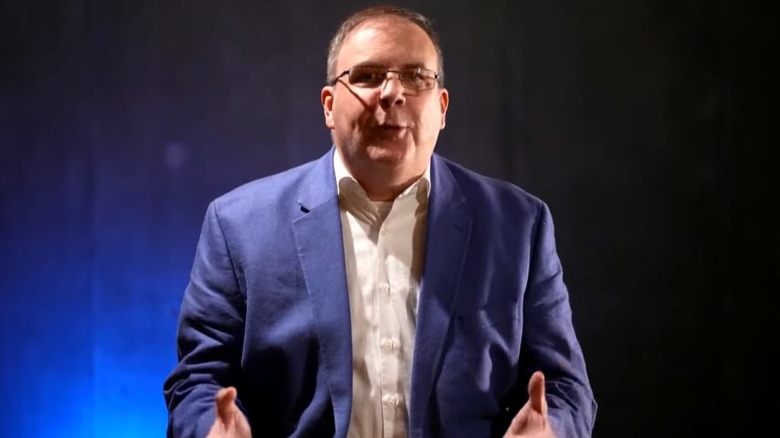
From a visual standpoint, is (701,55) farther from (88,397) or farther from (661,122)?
(88,397)

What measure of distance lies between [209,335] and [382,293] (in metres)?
0.40

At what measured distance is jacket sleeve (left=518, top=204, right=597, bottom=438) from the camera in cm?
166

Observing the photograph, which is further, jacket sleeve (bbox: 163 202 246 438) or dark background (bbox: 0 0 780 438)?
dark background (bbox: 0 0 780 438)

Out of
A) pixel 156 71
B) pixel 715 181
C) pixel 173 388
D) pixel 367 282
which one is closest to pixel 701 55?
pixel 715 181

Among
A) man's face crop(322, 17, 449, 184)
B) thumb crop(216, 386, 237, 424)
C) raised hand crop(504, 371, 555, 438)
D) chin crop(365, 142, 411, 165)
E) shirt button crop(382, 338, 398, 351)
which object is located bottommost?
raised hand crop(504, 371, 555, 438)

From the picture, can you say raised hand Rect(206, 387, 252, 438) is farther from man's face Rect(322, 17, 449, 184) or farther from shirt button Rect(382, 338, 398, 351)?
man's face Rect(322, 17, 449, 184)

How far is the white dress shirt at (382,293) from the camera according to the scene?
160cm

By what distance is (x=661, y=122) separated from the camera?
2.40m

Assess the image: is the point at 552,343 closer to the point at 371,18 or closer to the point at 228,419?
the point at 228,419

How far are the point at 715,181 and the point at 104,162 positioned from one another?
1.99 meters

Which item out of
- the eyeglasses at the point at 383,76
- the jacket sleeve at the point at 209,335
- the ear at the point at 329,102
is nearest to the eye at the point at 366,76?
the eyeglasses at the point at 383,76

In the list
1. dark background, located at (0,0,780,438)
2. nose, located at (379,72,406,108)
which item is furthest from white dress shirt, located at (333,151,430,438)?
dark background, located at (0,0,780,438)

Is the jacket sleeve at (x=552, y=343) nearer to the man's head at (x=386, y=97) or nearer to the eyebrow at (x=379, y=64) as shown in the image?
the man's head at (x=386, y=97)

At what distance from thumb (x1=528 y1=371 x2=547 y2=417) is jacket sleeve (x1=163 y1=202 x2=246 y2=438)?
66 centimetres
